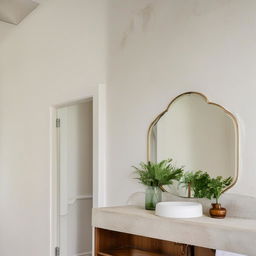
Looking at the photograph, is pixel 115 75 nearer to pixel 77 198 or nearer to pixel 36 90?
pixel 36 90

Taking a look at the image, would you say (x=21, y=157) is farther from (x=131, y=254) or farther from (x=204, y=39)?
(x=204, y=39)

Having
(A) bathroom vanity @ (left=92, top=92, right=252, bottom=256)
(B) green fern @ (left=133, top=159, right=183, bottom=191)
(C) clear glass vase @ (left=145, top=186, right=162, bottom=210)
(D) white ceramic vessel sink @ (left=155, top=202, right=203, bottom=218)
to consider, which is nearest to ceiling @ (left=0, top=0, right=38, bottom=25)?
(A) bathroom vanity @ (left=92, top=92, right=252, bottom=256)

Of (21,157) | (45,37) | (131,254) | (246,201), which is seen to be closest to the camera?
(246,201)

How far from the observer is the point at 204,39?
2.23 meters

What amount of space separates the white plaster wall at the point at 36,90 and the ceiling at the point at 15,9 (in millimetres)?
70

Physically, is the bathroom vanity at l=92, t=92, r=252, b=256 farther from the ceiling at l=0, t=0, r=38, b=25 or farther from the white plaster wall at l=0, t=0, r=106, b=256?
the ceiling at l=0, t=0, r=38, b=25

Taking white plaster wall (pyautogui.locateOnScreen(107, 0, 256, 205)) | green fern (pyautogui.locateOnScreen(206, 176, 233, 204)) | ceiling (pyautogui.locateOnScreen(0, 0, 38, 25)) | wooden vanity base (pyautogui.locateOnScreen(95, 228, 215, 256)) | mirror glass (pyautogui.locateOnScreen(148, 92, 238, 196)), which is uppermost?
ceiling (pyautogui.locateOnScreen(0, 0, 38, 25))

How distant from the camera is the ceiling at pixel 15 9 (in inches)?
152

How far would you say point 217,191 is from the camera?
1.94 m

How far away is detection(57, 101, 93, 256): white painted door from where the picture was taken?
3.78 metres

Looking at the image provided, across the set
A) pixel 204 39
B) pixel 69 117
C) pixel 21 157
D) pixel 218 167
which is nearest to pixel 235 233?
pixel 218 167

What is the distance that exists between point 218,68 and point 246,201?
2.48ft

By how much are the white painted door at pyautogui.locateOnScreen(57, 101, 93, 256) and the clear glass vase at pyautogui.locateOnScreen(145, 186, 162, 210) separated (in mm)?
1692

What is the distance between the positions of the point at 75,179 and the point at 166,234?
2331 millimetres
